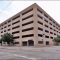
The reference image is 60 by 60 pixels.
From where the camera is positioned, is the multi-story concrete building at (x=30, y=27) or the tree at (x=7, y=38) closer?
the multi-story concrete building at (x=30, y=27)

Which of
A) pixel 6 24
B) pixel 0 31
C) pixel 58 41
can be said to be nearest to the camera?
pixel 58 41

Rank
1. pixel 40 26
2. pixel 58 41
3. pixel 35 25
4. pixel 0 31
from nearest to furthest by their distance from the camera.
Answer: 1. pixel 35 25
2. pixel 40 26
3. pixel 58 41
4. pixel 0 31

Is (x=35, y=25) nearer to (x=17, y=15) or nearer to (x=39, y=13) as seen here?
(x=39, y=13)

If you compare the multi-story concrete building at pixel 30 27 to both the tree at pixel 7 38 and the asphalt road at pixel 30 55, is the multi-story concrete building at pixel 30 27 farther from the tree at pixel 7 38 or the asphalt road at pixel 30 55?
the asphalt road at pixel 30 55

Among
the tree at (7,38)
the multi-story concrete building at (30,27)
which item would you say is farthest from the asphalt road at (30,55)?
the tree at (7,38)

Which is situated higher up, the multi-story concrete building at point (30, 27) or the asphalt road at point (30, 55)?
the multi-story concrete building at point (30, 27)

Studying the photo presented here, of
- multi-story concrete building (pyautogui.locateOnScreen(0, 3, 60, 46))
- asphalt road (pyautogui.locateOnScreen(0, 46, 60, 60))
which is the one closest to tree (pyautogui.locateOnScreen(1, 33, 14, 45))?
multi-story concrete building (pyautogui.locateOnScreen(0, 3, 60, 46))

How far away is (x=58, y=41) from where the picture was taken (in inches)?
2995

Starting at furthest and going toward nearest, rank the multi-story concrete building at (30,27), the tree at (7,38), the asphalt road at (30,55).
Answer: the tree at (7,38) < the multi-story concrete building at (30,27) < the asphalt road at (30,55)

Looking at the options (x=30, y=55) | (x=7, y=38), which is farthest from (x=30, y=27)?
(x=30, y=55)

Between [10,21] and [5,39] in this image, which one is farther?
[10,21]

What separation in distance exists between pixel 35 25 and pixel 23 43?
12020mm

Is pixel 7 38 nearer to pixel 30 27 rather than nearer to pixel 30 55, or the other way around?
pixel 30 27

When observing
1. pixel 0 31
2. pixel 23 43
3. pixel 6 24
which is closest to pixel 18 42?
pixel 23 43
